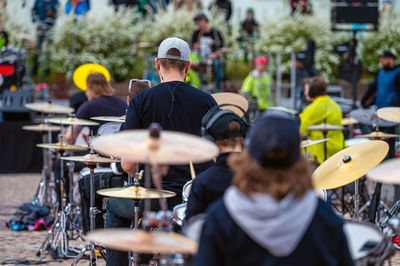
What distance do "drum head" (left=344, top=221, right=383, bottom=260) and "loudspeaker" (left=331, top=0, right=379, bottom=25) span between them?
11164 mm

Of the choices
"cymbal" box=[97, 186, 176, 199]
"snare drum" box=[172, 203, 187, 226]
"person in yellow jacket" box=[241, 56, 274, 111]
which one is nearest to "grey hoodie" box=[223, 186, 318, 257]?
"snare drum" box=[172, 203, 187, 226]

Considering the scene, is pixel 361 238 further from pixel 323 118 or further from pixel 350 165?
pixel 323 118

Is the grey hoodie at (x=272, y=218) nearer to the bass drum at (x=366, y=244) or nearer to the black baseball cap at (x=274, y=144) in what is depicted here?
Result: the black baseball cap at (x=274, y=144)

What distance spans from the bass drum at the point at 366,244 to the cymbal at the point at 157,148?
2.07 feet

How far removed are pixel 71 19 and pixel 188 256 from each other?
51.6 ft

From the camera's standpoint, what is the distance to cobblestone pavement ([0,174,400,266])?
676 cm

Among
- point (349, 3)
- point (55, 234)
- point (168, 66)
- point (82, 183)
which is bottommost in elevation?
point (55, 234)

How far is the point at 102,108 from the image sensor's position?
7.56m

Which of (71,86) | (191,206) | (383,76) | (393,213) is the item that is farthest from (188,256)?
(71,86)

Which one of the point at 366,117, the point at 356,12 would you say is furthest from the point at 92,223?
the point at 356,12

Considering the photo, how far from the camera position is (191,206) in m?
3.68

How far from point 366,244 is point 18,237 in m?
5.69

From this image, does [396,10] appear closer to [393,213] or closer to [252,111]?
[252,111]

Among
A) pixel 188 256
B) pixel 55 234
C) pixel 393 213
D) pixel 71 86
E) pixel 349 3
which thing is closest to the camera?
pixel 188 256
